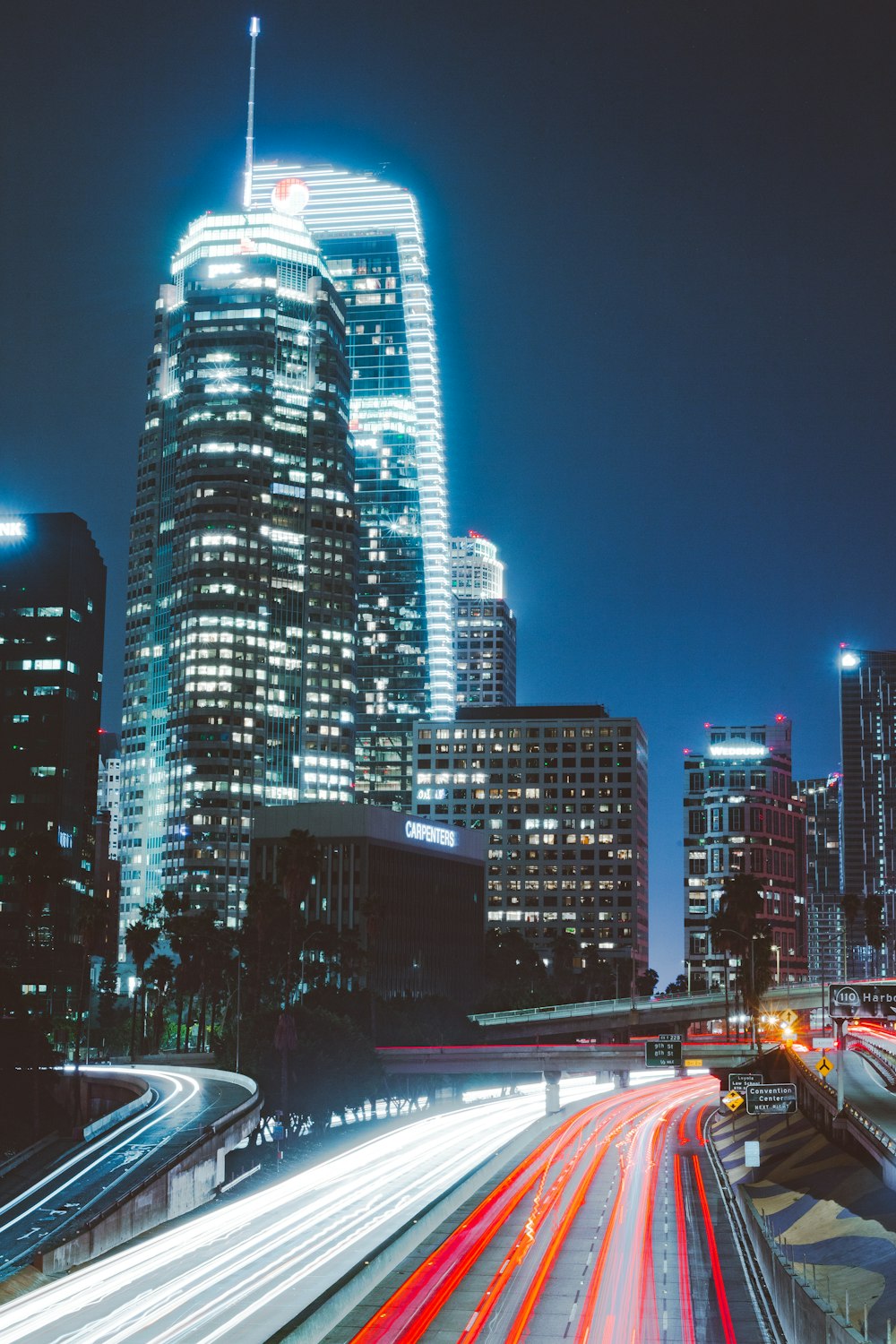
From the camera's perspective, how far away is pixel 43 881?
154750 millimetres

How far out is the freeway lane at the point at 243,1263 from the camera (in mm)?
50344

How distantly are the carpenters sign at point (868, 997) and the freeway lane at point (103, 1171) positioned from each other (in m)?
36.5

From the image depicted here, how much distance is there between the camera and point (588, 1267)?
61.0 meters

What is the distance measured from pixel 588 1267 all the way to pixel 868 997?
16575mm

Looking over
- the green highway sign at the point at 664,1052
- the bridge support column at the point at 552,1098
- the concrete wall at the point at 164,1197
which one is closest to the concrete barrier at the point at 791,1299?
the concrete wall at the point at 164,1197

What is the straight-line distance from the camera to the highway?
51.4 metres

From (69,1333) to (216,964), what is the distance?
5520 inches

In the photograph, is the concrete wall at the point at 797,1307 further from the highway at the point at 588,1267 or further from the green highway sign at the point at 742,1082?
the green highway sign at the point at 742,1082

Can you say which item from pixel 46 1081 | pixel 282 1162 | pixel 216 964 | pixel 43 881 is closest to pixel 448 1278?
pixel 282 1162

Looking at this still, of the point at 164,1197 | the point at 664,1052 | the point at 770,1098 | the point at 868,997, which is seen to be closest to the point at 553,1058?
the point at 664,1052

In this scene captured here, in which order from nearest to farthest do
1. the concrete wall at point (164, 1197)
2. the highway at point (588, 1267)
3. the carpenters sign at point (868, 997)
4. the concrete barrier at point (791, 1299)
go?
the concrete barrier at point (791, 1299), the highway at point (588, 1267), the carpenters sign at point (868, 997), the concrete wall at point (164, 1197)

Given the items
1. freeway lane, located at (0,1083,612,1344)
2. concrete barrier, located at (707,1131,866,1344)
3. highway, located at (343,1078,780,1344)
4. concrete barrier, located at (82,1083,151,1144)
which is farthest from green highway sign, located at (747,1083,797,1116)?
concrete barrier, located at (82,1083,151,1144)

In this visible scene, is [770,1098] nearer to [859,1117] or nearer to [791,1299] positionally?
[859,1117]

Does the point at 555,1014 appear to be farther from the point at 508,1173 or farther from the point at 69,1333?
the point at 69,1333
